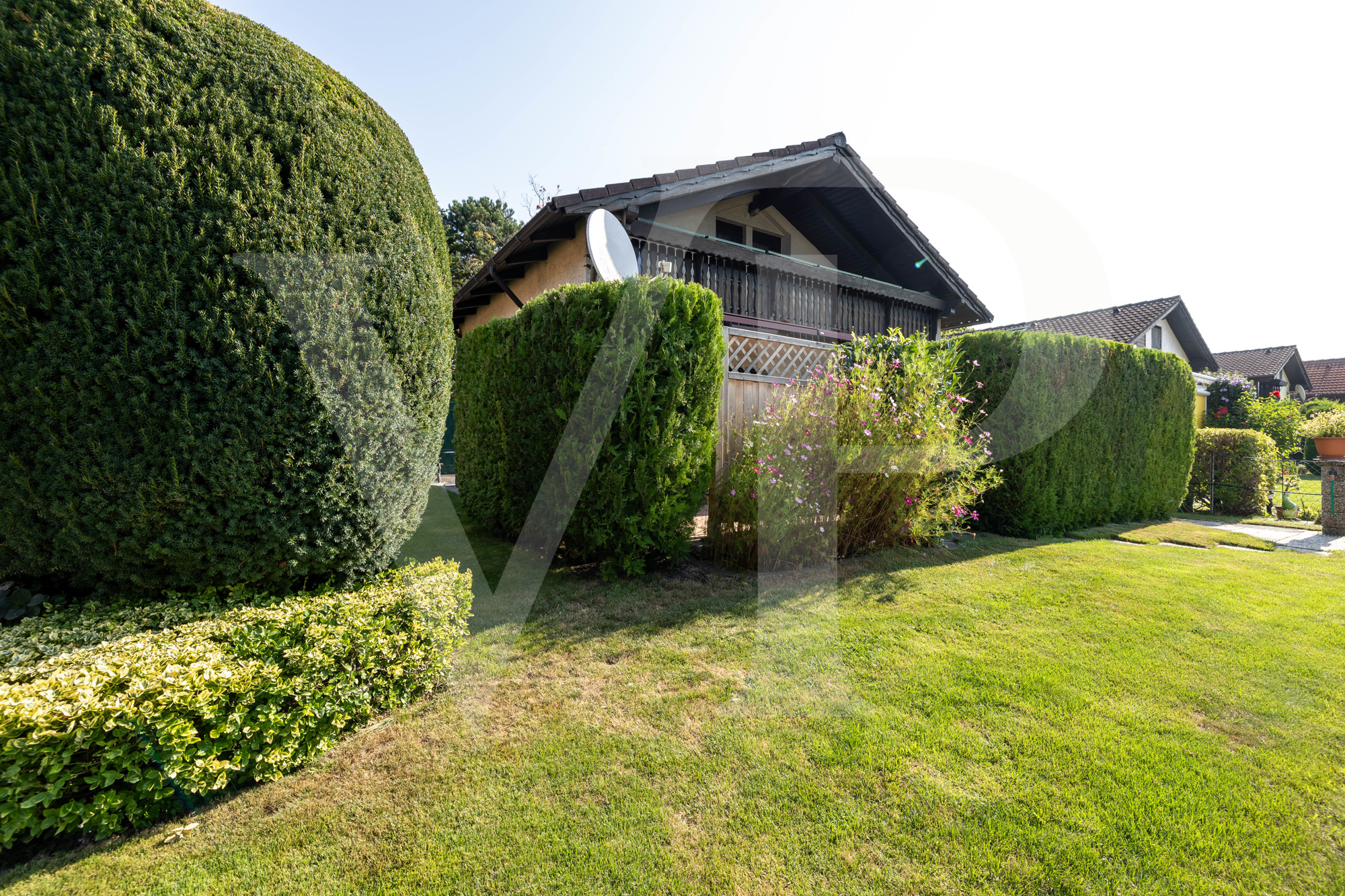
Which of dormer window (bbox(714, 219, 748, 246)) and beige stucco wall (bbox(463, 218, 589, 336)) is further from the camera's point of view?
dormer window (bbox(714, 219, 748, 246))

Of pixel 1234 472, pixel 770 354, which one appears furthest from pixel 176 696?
pixel 1234 472

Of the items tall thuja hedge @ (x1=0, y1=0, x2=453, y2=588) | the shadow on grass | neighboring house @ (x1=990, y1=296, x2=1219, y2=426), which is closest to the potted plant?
the shadow on grass

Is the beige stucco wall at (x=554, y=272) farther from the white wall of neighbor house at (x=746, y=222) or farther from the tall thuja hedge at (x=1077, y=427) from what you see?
the tall thuja hedge at (x=1077, y=427)

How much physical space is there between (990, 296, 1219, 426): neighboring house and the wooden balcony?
10.1 meters

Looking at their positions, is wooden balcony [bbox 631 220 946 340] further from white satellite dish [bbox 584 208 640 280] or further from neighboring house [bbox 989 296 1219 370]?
neighboring house [bbox 989 296 1219 370]

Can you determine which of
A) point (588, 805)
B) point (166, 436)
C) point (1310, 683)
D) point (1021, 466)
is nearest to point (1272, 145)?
point (1021, 466)

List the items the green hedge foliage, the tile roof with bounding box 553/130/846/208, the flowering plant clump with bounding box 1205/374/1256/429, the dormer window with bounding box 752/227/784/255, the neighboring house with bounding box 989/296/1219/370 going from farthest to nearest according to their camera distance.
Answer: the neighboring house with bounding box 989/296/1219/370 < the flowering plant clump with bounding box 1205/374/1256/429 < the dormer window with bounding box 752/227/784/255 < the tile roof with bounding box 553/130/846/208 < the green hedge foliage

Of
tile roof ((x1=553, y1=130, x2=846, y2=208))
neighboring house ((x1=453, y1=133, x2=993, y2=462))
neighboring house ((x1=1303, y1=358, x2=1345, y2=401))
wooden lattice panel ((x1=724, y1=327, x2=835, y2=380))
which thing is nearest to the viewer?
tile roof ((x1=553, y1=130, x2=846, y2=208))

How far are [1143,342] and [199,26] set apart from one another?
24760 millimetres

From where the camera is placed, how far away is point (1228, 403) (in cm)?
1627

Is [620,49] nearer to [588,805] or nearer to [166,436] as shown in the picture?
[166,436]

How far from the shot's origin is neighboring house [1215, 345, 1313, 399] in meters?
25.7

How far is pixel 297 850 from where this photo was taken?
181 centimetres

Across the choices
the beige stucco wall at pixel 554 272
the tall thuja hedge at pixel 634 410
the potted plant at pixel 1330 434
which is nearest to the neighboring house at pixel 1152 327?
the potted plant at pixel 1330 434
